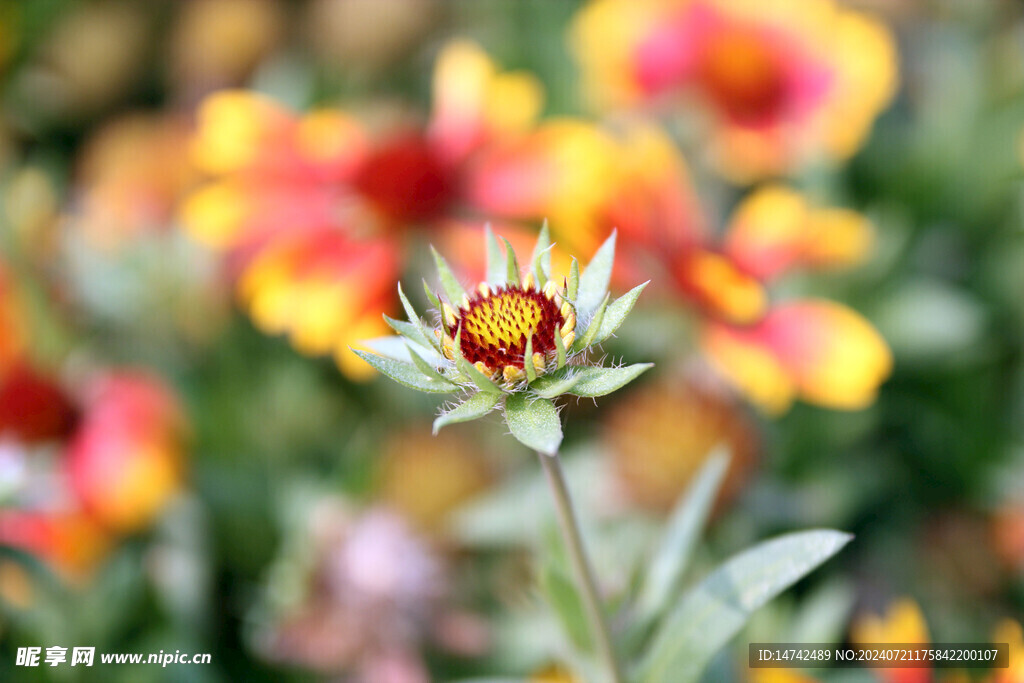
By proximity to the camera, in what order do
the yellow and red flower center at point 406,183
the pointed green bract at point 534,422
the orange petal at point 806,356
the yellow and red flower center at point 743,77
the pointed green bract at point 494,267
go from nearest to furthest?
1. the pointed green bract at point 534,422
2. the pointed green bract at point 494,267
3. the orange petal at point 806,356
4. the yellow and red flower center at point 406,183
5. the yellow and red flower center at point 743,77

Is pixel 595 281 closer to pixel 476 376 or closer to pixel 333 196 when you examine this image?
pixel 476 376

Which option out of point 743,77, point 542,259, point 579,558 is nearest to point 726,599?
point 579,558

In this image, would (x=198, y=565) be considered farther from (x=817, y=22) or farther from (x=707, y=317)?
(x=817, y=22)

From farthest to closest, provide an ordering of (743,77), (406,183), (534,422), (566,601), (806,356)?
(743,77) < (406,183) < (806,356) < (566,601) < (534,422)

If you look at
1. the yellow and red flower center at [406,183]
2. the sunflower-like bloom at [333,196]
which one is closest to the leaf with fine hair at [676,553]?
the sunflower-like bloom at [333,196]

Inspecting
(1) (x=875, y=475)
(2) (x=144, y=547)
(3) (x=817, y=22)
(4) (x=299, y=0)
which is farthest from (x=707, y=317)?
(4) (x=299, y=0)

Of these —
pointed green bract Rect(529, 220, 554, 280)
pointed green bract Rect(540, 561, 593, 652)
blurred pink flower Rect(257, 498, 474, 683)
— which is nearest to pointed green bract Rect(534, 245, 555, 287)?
pointed green bract Rect(529, 220, 554, 280)

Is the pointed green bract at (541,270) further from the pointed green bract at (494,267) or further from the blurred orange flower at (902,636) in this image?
the blurred orange flower at (902,636)
